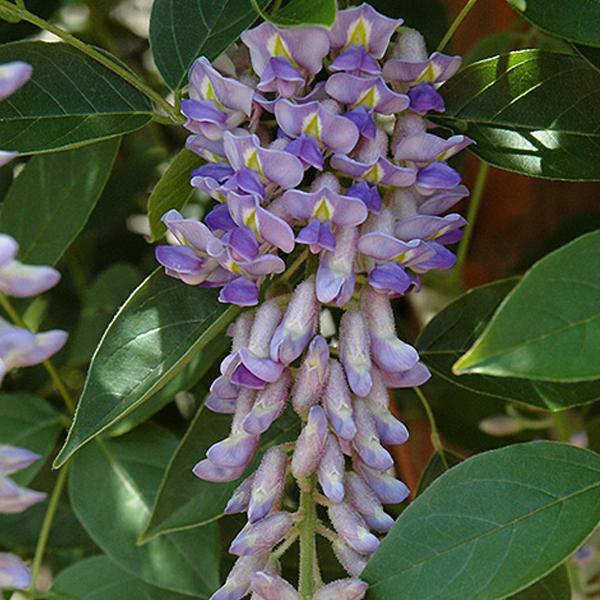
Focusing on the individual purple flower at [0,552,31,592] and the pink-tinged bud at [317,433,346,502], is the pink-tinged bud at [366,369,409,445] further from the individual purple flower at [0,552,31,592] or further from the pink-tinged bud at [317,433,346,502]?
the individual purple flower at [0,552,31,592]

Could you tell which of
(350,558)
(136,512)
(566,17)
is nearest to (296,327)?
(350,558)

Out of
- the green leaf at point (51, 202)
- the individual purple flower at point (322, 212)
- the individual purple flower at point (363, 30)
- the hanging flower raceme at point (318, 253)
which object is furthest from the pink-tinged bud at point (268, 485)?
the green leaf at point (51, 202)

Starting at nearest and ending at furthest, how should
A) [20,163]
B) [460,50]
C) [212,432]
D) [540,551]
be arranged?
[540,551]
[212,432]
[20,163]
[460,50]

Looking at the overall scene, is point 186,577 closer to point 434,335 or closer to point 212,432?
point 212,432

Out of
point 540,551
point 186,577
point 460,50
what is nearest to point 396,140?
point 540,551

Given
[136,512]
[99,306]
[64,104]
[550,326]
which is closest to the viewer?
[550,326]

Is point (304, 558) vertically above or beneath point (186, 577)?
above

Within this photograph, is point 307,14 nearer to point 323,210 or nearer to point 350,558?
point 323,210
